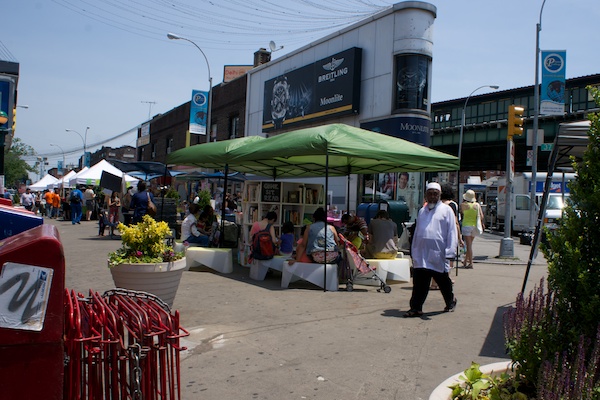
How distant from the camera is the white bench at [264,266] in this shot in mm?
9188

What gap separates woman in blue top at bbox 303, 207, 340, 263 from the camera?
8391mm

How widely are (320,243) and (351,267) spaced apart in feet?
2.37

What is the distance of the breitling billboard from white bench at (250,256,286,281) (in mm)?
10639

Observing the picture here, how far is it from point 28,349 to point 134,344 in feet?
1.61

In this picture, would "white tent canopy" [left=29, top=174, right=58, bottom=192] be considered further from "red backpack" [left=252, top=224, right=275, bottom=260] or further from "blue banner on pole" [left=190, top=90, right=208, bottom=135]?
"red backpack" [left=252, top=224, right=275, bottom=260]

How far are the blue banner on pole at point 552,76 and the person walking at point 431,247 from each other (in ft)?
38.1

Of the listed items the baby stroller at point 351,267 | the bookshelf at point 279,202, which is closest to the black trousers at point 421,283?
the baby stroller at point 351,267

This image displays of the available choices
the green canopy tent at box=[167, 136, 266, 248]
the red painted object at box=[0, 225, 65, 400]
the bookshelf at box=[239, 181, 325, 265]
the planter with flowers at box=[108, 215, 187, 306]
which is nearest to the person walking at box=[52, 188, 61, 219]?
the green canopy tent at box=[167, 136, 266, 248]

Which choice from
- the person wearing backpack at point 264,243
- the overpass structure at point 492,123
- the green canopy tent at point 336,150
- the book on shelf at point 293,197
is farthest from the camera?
the overpass structure at point 492,123

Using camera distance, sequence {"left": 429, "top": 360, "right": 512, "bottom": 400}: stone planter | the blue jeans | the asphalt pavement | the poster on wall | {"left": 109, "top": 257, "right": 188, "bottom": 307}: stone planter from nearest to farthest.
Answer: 1. {"left": 429, "top": 360, "right": 512, "bottom": 400}: stone planter
2. the asphalt pavement
3. {"left": 109, "top": 257, "right": 188, "bottom": 307}: stone planter
4. the poster on wall
5. the blue jeans

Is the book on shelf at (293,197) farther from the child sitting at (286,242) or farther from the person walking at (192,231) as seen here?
the person walking at (192,231)

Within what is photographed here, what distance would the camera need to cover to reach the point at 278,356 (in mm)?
5102

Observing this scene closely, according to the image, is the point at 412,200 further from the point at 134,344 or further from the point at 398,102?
the point at 134,344

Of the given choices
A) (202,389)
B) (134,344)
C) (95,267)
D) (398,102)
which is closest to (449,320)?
(202,389)
